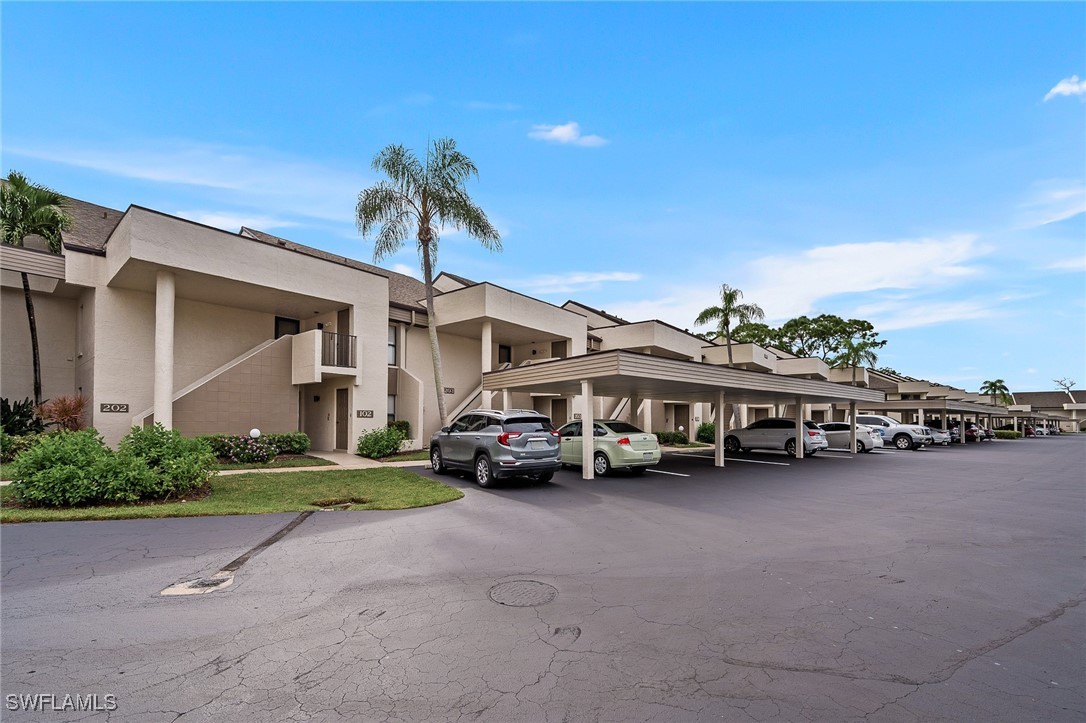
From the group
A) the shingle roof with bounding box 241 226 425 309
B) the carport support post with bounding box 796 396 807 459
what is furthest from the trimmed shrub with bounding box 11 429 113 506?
the carport support post with bounding box 796 396 807 459

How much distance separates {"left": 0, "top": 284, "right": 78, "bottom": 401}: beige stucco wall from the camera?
53.8 ft

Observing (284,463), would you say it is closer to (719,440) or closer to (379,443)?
(379,443)

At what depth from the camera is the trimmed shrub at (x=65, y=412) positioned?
14.6 meters

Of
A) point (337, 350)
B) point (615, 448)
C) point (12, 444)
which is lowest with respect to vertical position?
point (615, 448)

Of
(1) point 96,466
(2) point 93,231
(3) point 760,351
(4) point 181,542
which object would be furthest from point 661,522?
(3) point 760,351

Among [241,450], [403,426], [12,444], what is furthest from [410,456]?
[12,444]

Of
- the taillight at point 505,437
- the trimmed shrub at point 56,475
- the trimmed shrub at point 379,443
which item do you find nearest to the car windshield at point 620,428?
the taillight at point 505,437

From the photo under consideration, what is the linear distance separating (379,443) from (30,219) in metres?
12.6

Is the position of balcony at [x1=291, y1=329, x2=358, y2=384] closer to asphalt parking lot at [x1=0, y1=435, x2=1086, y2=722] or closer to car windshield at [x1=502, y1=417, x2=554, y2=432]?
car windshield at [x1=502, y1=417, x2=554, y2=432]

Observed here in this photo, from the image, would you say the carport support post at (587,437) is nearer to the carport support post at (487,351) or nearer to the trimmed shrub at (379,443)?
the trimmed shrub at (379,443)

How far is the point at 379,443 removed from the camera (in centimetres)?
1856

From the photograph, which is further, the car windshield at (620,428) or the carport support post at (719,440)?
the carport support post at (719,440)

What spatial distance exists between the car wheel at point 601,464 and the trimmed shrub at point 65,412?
47.3ft

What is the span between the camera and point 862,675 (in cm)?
376
